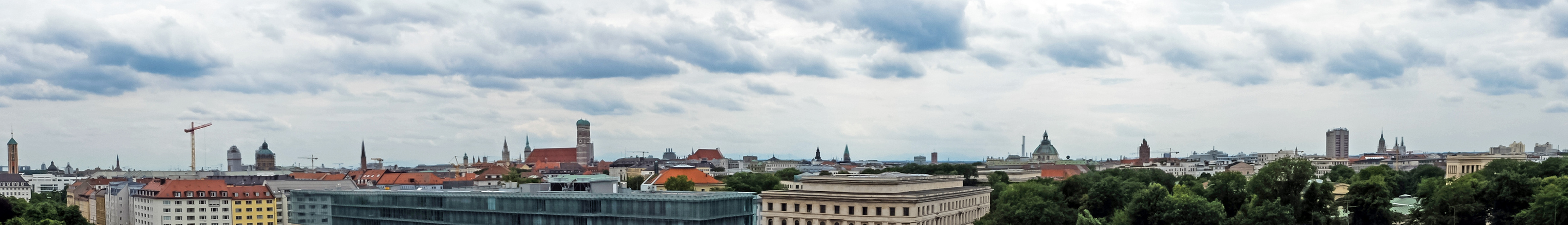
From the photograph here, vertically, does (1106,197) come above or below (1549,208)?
below

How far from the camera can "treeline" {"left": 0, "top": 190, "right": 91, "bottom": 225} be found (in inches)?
5236

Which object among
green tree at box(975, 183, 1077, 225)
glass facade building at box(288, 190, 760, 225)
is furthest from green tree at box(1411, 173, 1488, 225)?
glass facade building at box(288, 190, 760, 225)

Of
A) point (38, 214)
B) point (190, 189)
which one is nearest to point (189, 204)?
point (190, 189)

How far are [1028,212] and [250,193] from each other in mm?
97064

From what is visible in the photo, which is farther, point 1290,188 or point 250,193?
point 250,193

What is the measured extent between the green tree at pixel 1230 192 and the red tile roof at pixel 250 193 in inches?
4292

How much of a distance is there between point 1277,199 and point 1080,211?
26265 millimetres

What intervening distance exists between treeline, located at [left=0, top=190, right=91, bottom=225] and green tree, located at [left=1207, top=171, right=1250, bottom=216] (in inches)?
4243

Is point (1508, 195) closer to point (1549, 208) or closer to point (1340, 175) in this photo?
point (1549, 208)

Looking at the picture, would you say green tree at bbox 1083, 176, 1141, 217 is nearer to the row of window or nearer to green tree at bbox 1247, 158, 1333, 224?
green tree at bbox 1247, 158, 1333, 224

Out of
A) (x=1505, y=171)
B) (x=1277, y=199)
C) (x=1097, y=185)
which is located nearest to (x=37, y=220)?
(x=1097, y=185)

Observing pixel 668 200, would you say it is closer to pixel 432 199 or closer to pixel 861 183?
pixel 861 183

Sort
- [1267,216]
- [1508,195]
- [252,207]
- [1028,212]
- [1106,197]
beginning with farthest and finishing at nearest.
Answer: [252,207], [1106,197], [1028,212], [1508,195], [1267,216]

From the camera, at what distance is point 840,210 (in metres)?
113
